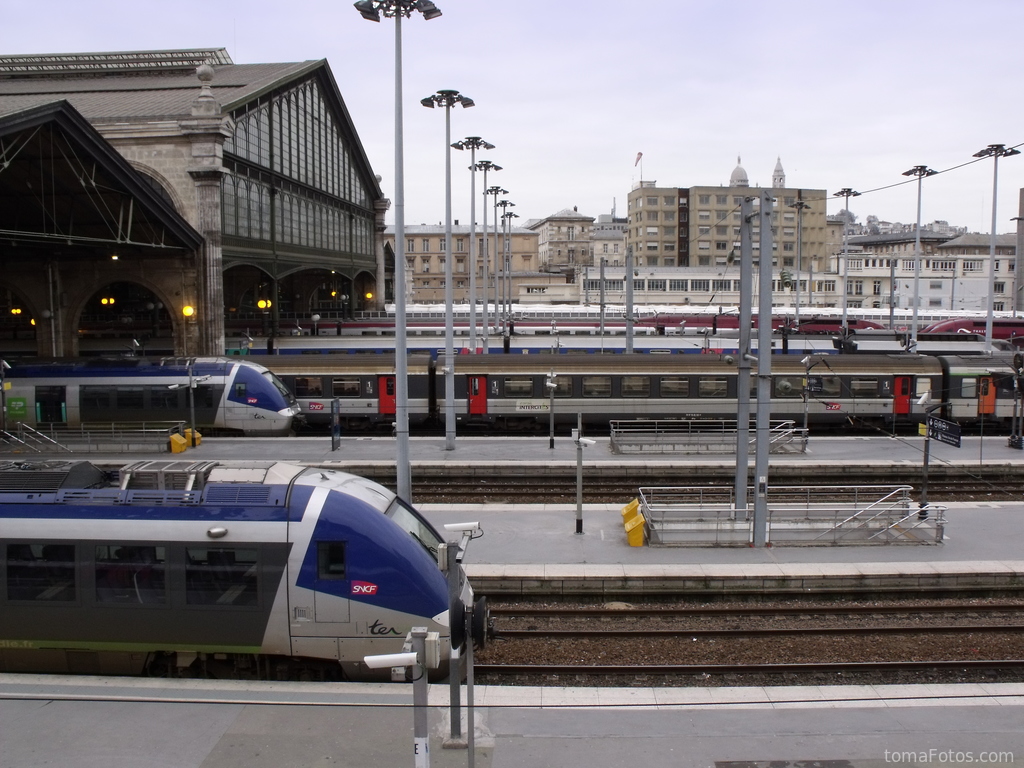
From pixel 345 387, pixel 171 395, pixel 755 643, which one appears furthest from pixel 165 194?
pixel 755 643

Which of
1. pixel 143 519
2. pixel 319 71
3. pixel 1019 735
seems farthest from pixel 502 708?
pixel 319 71

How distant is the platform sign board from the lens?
19.0m

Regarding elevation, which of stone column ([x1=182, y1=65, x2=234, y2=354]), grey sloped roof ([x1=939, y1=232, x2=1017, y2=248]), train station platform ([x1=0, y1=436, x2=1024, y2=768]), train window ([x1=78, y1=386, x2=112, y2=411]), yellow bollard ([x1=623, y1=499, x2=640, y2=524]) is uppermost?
grey sloped roof ([x1=939, y1=232, x2=1017, y2=248])

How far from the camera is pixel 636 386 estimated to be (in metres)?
29.0

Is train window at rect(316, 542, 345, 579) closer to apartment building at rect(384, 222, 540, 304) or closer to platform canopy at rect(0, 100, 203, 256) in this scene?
platform canopy at rect(0, 100, 203, 256)

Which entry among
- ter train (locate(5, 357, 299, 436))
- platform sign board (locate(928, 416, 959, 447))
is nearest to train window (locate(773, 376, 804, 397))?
platform sign board (locate(928, 416, 959, 447))

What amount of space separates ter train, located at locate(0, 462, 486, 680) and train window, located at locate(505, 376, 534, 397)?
19.0 metres

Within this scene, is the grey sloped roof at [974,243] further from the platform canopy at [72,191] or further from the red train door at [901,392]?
the platform canopy at [72,191]

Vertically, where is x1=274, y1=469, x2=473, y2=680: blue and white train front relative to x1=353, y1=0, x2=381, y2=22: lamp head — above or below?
below

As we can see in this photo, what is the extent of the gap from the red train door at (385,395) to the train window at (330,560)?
19565 mm

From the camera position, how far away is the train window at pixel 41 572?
10.1 m

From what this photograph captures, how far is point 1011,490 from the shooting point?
22.3 meters

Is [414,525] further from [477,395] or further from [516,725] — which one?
[477,395]

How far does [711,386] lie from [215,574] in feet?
71.9
